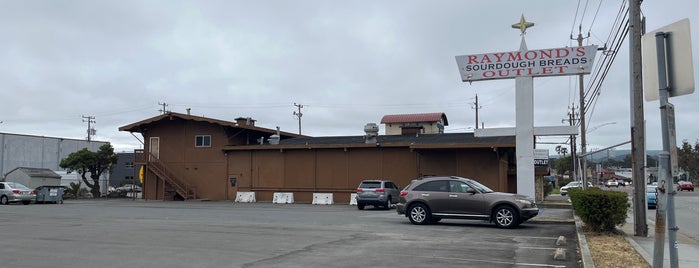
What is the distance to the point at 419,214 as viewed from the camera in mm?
17234

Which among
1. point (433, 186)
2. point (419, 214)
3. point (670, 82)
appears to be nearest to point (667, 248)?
point (670, 82)

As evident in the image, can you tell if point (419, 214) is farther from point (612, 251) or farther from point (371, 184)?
point (371, 184)

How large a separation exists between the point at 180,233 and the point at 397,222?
286 inches

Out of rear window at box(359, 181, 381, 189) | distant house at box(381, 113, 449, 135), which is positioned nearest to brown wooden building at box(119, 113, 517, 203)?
rear window at box(359, 181, 381, 189)

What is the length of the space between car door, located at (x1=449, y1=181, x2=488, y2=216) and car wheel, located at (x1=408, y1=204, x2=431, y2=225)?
2.60ft

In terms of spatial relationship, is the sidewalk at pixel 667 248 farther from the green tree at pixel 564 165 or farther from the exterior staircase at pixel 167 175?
the green tree at pixel 564 165

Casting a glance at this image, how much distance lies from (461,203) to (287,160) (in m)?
20.0

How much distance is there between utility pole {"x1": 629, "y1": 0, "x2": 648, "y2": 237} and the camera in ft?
44.4

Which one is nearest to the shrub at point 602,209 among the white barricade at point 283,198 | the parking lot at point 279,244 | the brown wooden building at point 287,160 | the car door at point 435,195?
the parking lot at point 279,244

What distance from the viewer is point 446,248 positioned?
11.5m

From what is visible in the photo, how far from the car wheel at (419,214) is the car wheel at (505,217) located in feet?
6.96

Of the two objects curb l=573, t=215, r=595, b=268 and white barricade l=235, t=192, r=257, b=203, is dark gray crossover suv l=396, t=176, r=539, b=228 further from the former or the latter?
white barricade l=235, t=192, r=257, b=203

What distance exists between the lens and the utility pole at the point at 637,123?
533 inches

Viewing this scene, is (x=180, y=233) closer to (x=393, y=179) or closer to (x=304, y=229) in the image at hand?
(x=304, y=229)
